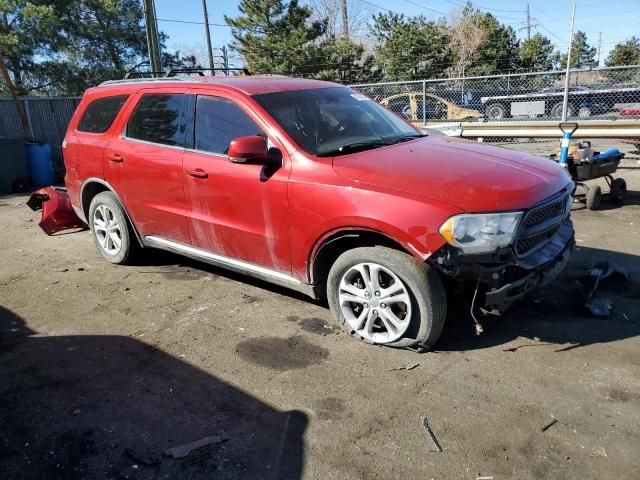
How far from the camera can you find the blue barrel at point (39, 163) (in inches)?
459

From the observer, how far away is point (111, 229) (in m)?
5.68

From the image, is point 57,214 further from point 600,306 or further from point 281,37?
point 281,37

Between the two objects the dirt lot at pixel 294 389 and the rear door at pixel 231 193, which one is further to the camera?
the rear door at pixel 231 193

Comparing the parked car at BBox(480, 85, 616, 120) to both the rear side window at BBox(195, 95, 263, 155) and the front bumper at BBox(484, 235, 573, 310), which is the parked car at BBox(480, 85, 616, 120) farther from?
the rear side window at BBox(195, 95, 263, 155)

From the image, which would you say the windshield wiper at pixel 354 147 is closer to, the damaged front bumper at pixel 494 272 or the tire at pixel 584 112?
the damaged front bumper at pixel 494 272

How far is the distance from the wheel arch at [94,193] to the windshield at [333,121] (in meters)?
2.04

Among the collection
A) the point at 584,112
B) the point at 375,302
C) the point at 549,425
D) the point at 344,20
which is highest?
the point at 344,20

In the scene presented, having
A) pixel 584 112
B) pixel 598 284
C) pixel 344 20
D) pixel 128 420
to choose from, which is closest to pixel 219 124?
pixel 128 420

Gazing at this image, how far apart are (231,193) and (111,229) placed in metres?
2.12

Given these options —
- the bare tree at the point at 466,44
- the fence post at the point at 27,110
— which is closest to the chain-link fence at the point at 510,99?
the fence post at the point at 27,110

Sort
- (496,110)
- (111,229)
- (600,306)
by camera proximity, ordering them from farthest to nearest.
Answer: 1. (496,110)
2. (111,229)
3. (600,306)

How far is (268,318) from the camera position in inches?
170

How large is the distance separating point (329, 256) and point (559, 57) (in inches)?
1550

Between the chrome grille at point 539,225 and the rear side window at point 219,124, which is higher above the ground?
the rear side window at point 219,124
